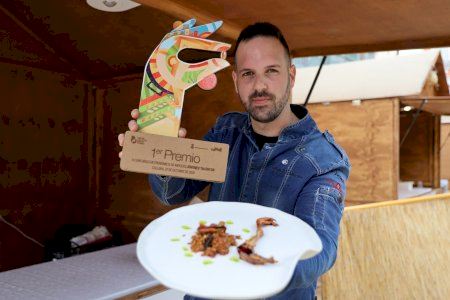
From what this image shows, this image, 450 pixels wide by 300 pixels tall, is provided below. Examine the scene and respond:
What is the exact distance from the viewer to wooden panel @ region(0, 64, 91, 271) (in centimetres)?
312

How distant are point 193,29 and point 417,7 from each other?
120 cm

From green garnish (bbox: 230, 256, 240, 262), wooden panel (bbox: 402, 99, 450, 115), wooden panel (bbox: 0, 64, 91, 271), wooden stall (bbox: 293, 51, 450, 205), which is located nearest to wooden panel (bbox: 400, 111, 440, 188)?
wooden stall (bbox: 293, 51, 450, 205)

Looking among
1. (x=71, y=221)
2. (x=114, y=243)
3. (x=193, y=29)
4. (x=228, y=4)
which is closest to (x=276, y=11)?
(x=228, y=4)

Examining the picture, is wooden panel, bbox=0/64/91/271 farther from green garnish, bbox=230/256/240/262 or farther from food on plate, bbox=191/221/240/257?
green garnish, bbox=230/256/240/262

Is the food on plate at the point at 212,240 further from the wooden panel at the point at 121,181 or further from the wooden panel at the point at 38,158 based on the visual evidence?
the wooden panel at the point at 38,158

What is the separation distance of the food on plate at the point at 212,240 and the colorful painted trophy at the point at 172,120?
20cm

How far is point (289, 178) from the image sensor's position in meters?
1.42

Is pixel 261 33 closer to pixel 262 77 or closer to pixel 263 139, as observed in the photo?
pixel 262 77

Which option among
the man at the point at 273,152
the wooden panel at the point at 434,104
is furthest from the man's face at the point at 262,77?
the wooden panel at the point at 434,104

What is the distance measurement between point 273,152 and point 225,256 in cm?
Answer: 57

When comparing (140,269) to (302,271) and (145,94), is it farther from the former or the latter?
(302,271)

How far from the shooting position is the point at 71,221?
359cm

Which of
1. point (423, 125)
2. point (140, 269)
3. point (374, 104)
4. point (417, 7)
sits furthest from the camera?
point (423, 125)

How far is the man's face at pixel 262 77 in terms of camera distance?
1444 mm
